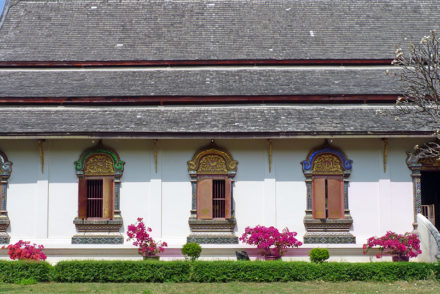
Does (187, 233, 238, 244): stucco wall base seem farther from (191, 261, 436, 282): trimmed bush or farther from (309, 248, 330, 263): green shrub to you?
(191, 261, 436, 282): trimmed bush

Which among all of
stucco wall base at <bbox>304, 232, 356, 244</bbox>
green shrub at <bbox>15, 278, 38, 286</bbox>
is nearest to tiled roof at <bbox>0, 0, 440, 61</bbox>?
stucco wall base at <bbox>304, 232, 356, 244</bbox>

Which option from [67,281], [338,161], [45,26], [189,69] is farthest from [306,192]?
[45,26]

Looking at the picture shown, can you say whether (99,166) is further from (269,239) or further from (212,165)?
(269,239)

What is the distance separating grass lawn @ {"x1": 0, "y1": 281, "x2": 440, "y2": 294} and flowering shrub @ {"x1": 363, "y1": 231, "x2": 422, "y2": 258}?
2520 mm

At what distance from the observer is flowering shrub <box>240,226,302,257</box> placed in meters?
16.4

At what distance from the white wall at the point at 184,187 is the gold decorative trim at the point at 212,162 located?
22 centimetres

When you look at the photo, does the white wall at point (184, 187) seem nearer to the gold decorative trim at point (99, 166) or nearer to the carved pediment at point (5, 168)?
the carved pediment at point (5, 168)

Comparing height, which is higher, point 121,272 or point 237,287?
point 121,272

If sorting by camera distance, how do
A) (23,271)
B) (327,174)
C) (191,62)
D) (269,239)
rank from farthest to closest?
(191,62) → (327,174) → (269,239) → (23,271)

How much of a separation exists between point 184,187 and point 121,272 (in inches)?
158

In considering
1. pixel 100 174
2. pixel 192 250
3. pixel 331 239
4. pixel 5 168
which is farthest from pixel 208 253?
pixel 5 168

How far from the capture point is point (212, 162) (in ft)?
57.9

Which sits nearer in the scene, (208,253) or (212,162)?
(208,253)

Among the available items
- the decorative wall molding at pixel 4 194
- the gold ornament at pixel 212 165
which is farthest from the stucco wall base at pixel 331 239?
the decorative wall molding at pixel 4 194
